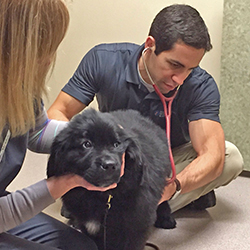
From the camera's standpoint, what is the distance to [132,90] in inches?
63.2

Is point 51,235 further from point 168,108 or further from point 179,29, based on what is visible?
point 179,29

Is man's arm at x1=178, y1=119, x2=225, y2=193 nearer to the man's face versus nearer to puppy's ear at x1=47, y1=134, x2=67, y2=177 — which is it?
the man's face

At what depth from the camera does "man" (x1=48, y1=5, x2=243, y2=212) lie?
1445 millimetres

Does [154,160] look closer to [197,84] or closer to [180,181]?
[180,181]

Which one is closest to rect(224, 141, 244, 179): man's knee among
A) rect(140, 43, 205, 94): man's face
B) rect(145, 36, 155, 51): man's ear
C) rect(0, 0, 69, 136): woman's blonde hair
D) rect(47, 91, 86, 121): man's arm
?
rect(140, 43, 205, 94): man's face

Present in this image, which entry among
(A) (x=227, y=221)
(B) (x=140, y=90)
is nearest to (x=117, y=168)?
(B) (x=140, y=90)

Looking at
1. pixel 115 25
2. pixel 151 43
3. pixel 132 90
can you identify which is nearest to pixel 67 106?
pixel 132 90

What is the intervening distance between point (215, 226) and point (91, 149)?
91 cm

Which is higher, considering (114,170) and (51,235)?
(114,170)

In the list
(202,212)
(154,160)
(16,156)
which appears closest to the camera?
(16,156)

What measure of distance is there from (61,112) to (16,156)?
569 mm

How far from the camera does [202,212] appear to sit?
1754mm

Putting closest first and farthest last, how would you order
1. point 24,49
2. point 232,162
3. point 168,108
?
point 24,49 → point 168,108 → point 232,162

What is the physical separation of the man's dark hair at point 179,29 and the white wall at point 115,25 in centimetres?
74
